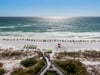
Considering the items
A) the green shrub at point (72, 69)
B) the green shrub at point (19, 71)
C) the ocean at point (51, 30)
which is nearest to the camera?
the green shrub at point (19, 71)

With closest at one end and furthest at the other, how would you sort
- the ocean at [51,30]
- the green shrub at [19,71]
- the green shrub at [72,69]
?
the green shrub at [19,71] → the green shrub at [72,69] → the ocean at [51,30]

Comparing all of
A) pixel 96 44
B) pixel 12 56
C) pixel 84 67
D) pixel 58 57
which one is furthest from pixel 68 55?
pixel 96 44

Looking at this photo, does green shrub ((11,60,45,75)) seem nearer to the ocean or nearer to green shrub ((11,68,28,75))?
green shrub ((11,68,28,75))

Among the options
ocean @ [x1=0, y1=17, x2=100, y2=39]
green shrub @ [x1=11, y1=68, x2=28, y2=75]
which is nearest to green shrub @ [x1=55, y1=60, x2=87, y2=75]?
Result: green shrub @ [x1=11, y1=68, x2=28, y2=75]

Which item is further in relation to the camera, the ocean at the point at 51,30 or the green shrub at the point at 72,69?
the ocean at the point at 51,30

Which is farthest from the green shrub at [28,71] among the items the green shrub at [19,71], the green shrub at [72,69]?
the green shrub at [72,69]

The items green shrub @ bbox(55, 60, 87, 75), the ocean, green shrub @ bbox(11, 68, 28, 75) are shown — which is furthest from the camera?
the ocean

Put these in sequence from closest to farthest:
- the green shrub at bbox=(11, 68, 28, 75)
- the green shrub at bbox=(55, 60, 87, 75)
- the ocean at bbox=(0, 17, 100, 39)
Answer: the green shrub at bbox=(11, 68, 28, 75) → the green shrub at bbox=(55, 60, 87, 75) → the ocean at bbox=(0, 17, 100, 39)

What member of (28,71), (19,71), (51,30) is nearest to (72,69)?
(28,71)

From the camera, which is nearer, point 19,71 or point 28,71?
point 28,71

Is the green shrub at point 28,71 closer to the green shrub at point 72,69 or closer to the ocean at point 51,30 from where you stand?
the green shrub at point 72,69

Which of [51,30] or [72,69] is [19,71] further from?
[51,30]

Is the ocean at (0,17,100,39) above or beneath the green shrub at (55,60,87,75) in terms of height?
A: beneath
